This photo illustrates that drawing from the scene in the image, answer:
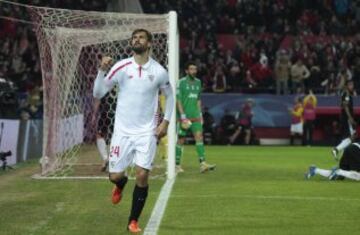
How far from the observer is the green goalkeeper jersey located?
18078mm

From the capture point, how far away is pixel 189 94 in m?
18.1

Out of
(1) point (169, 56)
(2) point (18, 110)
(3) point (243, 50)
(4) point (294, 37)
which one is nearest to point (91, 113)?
(2) point (18, 110)

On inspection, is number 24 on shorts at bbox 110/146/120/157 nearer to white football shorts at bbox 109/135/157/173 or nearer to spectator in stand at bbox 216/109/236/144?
white football shorts at bbox 109/135/157/173

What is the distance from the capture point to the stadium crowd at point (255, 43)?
34562 millimetres

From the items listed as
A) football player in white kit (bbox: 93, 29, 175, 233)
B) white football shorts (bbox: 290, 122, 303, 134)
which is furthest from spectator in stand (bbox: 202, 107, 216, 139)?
football player in white kit (bbox: 93, 29, 175, 233)

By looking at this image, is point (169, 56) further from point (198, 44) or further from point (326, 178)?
point (198, 44)

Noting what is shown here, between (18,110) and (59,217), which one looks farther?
(18,110)

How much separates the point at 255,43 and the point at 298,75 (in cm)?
293

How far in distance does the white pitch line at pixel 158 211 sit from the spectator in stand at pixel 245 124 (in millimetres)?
18611

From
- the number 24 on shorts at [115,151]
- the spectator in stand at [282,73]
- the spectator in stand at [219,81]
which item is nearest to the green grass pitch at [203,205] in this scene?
the number 24 on shorts at [115,151]

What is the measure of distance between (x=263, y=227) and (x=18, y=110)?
16124mm

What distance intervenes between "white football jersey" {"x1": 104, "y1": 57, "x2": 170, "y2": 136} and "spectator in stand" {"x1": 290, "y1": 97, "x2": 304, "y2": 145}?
24.2m

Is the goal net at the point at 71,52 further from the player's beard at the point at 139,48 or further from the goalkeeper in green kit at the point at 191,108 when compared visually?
the player's beard at the point at 139,48

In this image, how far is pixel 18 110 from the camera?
24641 mm
